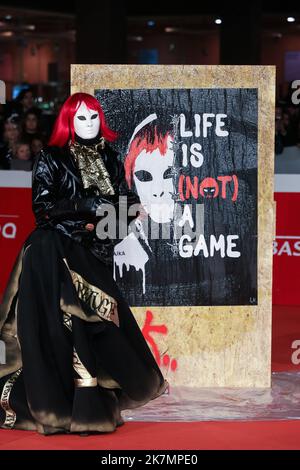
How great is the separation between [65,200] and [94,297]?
505 mm

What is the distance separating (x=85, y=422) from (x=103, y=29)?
12.7m

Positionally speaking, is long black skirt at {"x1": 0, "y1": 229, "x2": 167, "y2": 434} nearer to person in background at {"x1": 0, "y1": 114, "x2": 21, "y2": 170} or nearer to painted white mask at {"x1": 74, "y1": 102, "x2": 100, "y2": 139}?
painted white mask at {"x1": 74, "y1": 102, "x2": 100, "y2": 139}

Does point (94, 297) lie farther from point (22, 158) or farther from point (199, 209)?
point (22, 158)

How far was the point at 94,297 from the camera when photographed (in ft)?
17.5

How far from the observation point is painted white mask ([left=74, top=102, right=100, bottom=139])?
18.0 ft

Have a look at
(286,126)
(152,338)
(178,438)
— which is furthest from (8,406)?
(286,126)

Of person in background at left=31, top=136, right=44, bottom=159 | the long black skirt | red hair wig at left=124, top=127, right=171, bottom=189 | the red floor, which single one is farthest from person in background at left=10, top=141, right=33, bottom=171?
the red floor

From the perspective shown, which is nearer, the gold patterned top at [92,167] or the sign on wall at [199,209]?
the gold patterned top at [92,167]

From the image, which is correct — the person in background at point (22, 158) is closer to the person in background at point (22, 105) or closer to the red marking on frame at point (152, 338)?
the person in background at point (22, 105)

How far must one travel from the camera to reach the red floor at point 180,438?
5055 mm

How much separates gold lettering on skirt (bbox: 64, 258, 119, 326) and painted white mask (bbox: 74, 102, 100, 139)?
0.66 metres

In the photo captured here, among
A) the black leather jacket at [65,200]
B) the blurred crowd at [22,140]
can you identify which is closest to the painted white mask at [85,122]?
the black leather jacket at [65,200]

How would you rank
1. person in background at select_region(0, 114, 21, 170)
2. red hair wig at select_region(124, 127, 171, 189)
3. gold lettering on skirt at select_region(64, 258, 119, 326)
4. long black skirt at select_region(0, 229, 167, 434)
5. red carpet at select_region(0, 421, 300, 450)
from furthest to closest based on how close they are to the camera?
person in background at select_region(0, 114, 21, 170) → red hair wig at select_region(124, 127, 171, 189) → gold lettering on skirt at select_region(64, 258, 119, 326) → long black skirt at select_region(0, 229, 167, 434) → red carpet at select_region(0, 421, 300, 450)

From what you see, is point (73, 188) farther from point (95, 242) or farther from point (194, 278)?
A: point (194, 278)
